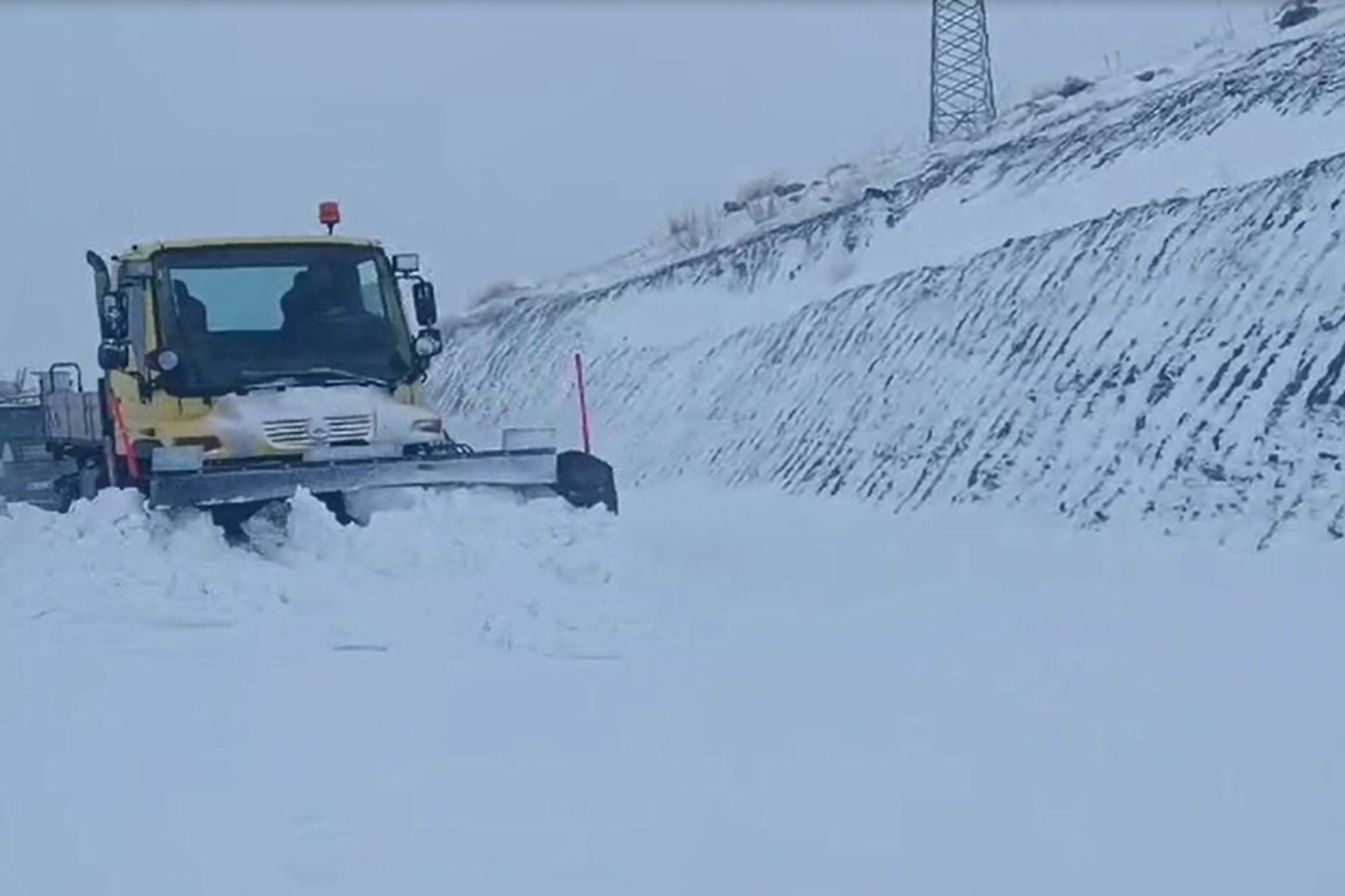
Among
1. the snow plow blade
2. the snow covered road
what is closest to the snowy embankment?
the snow covered road

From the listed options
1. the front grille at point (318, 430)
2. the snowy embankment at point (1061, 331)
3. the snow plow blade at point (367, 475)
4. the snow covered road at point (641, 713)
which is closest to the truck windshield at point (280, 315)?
the front grille at point (318, 430)

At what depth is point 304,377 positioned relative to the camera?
13.9 meters

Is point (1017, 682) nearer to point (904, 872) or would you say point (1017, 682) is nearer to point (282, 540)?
point (904, 872)

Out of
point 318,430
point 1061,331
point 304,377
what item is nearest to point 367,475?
point 318,430

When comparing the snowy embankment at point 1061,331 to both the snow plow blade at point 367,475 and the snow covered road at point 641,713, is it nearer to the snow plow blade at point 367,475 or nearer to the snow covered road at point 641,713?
the snow covered road at point 641,713

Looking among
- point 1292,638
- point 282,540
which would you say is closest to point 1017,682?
point 1292,638

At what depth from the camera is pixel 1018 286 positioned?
58.7 feet

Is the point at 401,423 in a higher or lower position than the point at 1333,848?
higher

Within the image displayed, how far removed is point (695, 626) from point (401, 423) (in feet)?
11.8

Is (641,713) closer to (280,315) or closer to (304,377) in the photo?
(304,377)

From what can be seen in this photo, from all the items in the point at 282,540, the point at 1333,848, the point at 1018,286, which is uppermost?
the point at 1018,286

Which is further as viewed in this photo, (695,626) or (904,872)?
(695,626)

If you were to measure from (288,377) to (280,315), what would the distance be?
0.59m

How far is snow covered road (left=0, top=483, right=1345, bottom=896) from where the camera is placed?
262 inches
